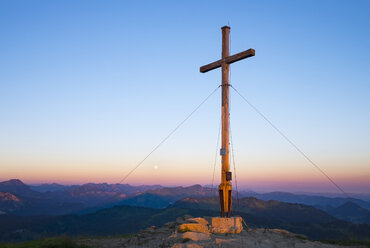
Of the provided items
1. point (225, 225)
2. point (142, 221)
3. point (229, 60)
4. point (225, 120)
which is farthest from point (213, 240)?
point (142, 221)

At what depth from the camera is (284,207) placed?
19638cm

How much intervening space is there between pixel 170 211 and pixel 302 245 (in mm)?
152945

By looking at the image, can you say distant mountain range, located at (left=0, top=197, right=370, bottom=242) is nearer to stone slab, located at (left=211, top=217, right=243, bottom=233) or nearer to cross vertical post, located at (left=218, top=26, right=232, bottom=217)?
cross vertical post, located at (left=218, top=26, right=232, bottom=217)

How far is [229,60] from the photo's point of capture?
14.4 metres

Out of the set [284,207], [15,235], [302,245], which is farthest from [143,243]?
[284,207]

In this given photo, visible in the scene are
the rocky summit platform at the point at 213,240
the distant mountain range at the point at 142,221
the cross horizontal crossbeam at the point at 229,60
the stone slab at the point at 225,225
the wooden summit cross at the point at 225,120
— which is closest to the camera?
the rocky summit platform at the point at 213,240

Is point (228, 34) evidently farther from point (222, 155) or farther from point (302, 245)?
point (302, 245)

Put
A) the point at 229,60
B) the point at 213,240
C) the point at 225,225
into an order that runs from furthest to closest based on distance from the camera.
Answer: the point at 229,60 → the point at 225,225 → the point at 213,240

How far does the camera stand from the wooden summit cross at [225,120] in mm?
13641

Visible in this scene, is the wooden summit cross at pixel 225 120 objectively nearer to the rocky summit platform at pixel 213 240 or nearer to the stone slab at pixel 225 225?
the stone slab at pixel 225 225

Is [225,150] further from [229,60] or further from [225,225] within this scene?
[229,60]

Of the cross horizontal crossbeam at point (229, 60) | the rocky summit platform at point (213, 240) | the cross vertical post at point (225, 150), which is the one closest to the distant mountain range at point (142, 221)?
the cross vertical post at point (225, 150)

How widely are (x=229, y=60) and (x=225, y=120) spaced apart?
3.07 meters

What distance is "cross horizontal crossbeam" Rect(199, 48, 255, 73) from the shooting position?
13523 mm
